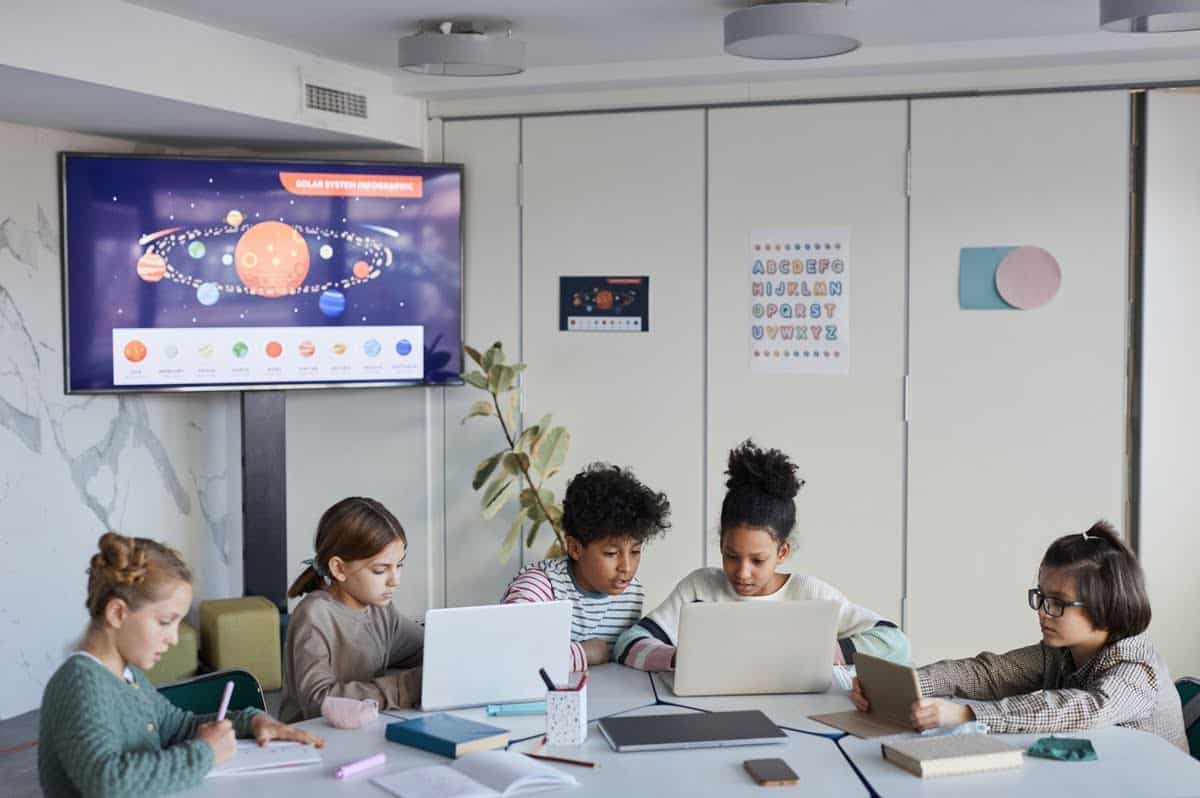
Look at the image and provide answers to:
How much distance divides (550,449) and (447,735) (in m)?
2.75

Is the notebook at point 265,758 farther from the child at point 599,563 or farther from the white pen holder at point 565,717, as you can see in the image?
the child at point 599,563

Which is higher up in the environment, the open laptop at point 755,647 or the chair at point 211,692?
the open laptop at point 755,647

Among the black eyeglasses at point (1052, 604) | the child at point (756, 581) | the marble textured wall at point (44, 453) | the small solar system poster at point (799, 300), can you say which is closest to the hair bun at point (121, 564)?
the child at point (756, 581)

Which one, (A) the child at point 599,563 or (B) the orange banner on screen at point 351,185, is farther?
(B) the orange banner on screen at point 351,185

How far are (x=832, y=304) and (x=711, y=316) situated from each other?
49 cm

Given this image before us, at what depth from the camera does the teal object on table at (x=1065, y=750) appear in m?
2.52

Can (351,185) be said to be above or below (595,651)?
above

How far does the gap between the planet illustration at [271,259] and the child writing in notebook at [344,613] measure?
7.48 ft

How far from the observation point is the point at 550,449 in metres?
5.30

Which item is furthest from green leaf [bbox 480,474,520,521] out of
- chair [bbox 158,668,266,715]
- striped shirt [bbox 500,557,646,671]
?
chair [bbox 158,668,266,715]

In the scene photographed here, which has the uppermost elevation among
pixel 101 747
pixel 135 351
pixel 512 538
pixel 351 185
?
pixel 351 185

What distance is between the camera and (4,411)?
486 centimetres

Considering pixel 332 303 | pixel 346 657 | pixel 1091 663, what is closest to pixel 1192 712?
pixel 1091 663

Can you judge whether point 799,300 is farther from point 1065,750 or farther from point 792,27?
point 1065,750
